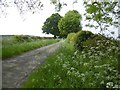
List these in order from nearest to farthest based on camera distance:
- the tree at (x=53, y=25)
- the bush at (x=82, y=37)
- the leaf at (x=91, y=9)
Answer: the leaf at (x=91, y=9) < the bush at (x=82, y=37) < the tree at (x=53, y=25)

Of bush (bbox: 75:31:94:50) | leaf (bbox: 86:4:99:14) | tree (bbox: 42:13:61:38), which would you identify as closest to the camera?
leaf (bbox: 86:4:99:14)

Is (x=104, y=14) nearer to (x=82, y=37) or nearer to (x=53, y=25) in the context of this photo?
(x=82, y=37)

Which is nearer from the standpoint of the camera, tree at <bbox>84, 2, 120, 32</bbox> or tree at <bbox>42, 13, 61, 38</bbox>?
tree at <bbox>84, 2, 120, 32</bbox>

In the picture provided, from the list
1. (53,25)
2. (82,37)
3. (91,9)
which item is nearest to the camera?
(91,9)

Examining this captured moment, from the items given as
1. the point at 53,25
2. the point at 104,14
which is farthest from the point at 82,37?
the point at 53,25

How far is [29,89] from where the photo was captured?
1000cm

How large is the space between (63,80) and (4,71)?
3.78 m

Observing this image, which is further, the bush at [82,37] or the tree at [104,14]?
the bush at [82,37]

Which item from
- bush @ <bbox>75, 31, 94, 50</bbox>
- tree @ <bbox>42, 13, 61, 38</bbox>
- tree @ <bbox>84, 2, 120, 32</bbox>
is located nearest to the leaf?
tree @ <bbox>84, 2, 120, 32</bbox>

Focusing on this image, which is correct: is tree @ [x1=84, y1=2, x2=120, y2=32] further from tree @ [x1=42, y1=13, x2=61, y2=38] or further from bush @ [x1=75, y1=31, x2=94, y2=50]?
tree @ [x1=42, y1=13, x2=61, y2=38]

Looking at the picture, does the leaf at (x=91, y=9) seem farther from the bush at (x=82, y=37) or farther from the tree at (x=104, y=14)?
the bush at (x=82, y=37)

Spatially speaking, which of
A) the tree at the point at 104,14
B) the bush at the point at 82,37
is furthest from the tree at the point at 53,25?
the tree at the point at 104,14

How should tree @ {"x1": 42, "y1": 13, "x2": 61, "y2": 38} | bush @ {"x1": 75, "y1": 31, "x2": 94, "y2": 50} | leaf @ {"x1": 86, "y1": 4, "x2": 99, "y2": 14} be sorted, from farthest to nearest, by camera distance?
1. tree @ {"x1": 42, "y1": 13, "x2": 61, "y2": 38}
2. bush @ {"x1": 75, "y1": 31, "x2": 94, "y2": 50}
3. leaf @ {"x1": 86, "y1": 4, "x2": 99, "y2": 14}

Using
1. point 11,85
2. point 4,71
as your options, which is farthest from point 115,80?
point 4,71
